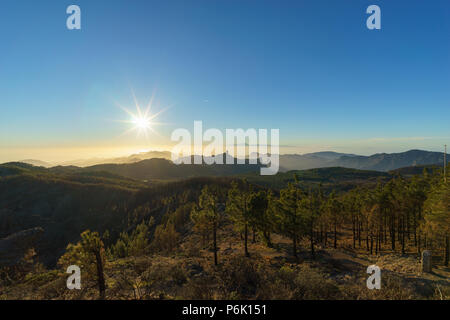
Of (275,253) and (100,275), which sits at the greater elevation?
(100,275)

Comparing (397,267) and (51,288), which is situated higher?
(51,288)

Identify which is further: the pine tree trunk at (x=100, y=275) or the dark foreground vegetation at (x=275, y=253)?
the pine tree trunk at (x=100, y=275)

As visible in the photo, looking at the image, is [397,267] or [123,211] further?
[123,211]

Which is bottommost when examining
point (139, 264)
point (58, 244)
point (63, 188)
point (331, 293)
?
point (58, 244)

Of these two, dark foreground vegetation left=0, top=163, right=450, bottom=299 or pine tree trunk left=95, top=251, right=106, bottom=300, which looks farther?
pine tree trunk left=95, top=251, right=106, bottom=300

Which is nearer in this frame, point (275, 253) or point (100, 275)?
point (100, 275)
